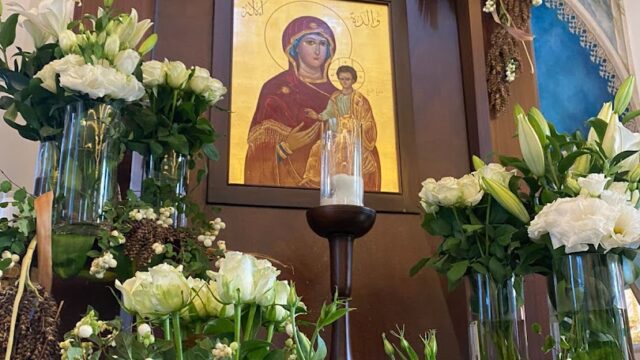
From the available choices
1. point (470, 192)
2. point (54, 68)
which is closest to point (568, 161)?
point (470, 192)

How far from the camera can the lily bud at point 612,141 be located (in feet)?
2.86

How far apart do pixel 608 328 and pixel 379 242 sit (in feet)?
1.47

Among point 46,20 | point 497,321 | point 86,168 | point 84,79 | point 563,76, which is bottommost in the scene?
point 497,321

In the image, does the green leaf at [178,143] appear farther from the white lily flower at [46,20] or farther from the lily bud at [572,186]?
the lily bud at [572,186]

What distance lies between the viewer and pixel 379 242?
1.14 meters

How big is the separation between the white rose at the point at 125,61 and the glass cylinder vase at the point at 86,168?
0.05 m

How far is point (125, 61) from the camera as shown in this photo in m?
0.87

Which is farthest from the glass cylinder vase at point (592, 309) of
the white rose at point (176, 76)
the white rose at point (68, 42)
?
the white rose at point (68, 42)

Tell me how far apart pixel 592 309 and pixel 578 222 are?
11 cm

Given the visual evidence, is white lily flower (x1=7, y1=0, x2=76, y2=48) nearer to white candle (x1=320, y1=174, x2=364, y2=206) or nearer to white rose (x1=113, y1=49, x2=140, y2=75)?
white rose (x1=113, y1=49, x2=140, y2=75)

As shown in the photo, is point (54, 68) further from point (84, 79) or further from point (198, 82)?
point (198, 82)

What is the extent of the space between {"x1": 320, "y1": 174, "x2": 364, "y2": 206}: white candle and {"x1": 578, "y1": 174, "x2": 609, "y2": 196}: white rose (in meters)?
0.30

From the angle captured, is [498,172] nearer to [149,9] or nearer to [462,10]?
[462,10]

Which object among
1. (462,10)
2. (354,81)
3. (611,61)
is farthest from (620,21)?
(354,81)
